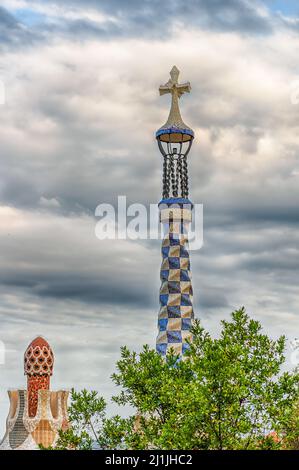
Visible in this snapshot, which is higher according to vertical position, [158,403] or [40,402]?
[40,402]

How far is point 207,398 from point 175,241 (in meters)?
11.9

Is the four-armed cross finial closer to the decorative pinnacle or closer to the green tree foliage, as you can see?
the decorative pinnacle

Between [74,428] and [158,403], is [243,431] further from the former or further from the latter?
[74,428]

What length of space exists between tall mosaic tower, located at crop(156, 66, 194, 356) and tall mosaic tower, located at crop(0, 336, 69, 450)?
5.75m

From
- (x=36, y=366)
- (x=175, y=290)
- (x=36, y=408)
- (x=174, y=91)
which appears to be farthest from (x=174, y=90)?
(x=36, y=408)

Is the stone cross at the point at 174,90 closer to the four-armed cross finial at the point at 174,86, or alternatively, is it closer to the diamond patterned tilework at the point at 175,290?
the four-armed cross finial at the point at 174,86

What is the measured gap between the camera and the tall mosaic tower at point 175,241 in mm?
35188

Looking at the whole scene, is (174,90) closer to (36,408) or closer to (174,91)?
(174,91)

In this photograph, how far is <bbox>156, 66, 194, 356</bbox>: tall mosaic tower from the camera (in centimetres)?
3519

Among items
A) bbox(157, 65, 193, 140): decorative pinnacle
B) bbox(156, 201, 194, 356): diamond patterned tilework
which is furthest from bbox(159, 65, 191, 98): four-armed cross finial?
bbox(156, 201, 194, 356): diamond patterned tilework

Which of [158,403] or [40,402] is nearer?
[158,403]
